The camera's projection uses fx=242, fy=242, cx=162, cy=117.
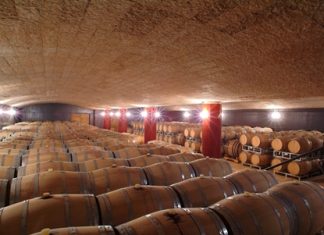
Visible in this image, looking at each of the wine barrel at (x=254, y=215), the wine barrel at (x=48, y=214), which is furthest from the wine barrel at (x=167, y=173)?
the wine barrel at (x=254, y=215)

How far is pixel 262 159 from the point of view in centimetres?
948

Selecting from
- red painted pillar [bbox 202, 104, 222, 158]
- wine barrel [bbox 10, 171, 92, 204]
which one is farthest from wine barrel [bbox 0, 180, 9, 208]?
red painted pillar [bbox 202, 104, 222, 158]


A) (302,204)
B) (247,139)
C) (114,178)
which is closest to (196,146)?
(247,139)

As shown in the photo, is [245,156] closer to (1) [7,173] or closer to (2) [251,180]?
(2) [251,180]

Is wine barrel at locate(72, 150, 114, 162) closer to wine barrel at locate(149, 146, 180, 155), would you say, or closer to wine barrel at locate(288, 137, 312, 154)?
wine barrel at locate(149, 146, 180, 155)

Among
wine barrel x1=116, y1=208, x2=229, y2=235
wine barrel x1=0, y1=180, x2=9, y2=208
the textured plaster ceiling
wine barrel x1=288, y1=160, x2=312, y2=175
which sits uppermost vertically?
the textured plaster ceiling

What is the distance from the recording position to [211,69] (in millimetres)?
4148

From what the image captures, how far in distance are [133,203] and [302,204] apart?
1.78m

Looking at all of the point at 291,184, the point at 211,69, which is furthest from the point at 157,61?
the point at 291,184

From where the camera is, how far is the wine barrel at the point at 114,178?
3.18 metres

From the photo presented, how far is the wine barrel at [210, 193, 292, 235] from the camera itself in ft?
6.53

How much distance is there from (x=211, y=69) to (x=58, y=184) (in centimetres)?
294

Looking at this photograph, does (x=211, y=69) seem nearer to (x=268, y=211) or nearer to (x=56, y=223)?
(x=268, y=211)

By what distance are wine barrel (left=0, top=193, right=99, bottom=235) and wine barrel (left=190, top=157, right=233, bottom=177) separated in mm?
A: 2091
